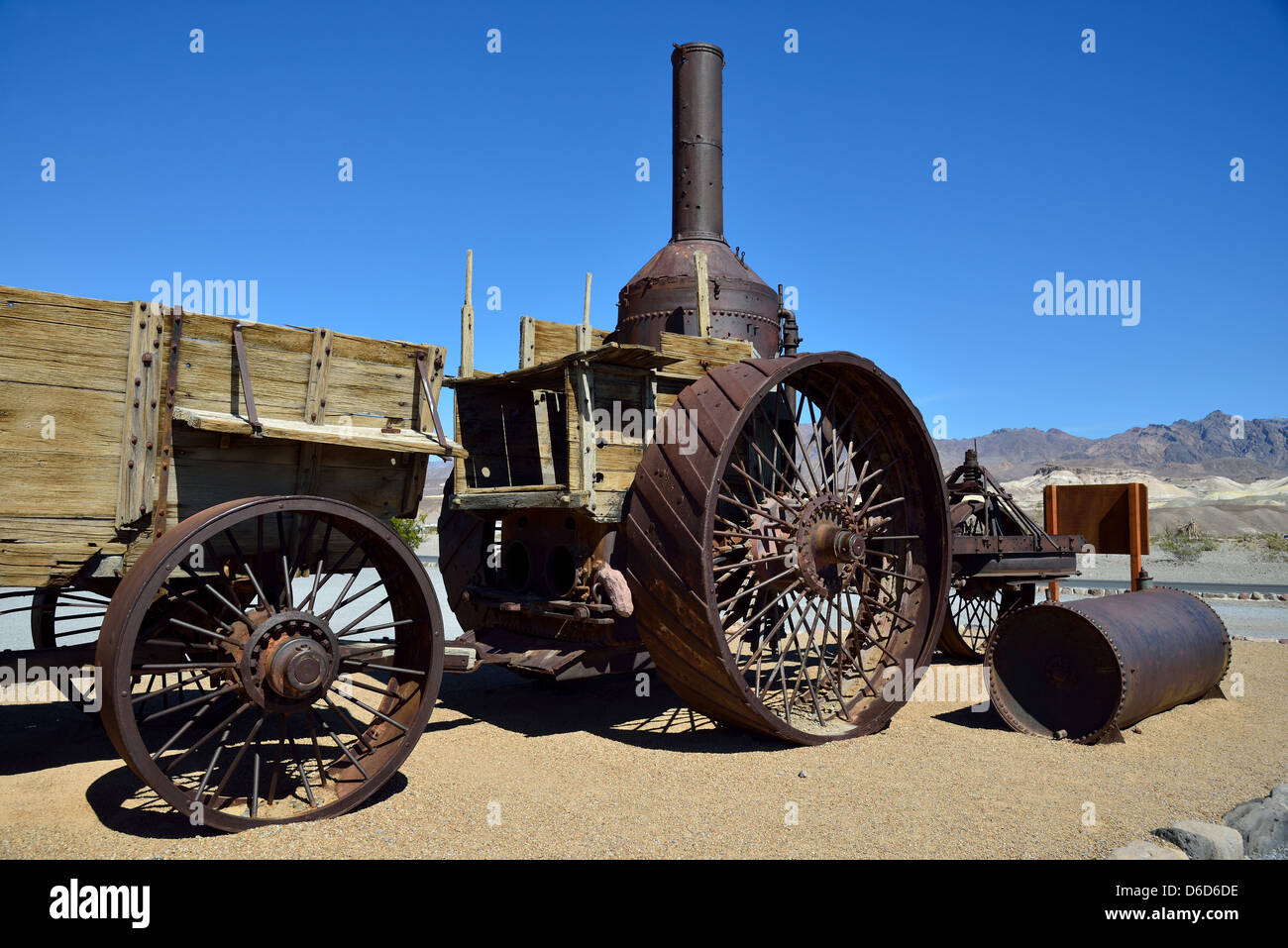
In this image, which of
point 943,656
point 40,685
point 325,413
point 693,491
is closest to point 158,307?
point 325,413

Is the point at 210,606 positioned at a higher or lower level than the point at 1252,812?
higher

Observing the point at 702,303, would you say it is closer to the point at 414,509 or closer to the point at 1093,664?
the point at 414,509

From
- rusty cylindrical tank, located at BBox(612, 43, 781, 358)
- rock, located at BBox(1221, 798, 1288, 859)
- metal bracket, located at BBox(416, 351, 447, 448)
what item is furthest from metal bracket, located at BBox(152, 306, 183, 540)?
rock, located at BBox(1221, 798, 1288, 859)

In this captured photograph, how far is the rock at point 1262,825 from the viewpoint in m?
4.38

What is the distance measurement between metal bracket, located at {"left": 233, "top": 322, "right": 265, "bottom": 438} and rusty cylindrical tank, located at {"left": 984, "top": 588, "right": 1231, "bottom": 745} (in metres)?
5.38

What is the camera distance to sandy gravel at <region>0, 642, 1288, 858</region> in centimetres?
430

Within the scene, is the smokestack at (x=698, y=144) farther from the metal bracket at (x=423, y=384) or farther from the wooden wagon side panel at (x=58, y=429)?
the wooden wagon side panel at (x=58, y=429)

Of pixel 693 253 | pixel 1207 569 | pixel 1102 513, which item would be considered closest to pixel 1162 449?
pixel 1207 569

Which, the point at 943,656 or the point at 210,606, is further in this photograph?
the point at 943,656

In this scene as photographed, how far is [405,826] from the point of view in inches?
180

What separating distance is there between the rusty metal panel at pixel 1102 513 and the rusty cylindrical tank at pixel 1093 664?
8.60 feet

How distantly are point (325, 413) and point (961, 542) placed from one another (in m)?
5.48

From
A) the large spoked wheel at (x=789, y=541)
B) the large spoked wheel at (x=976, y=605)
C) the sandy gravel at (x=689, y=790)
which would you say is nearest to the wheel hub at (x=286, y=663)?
the sandy gravel at (x=689, y=790)
